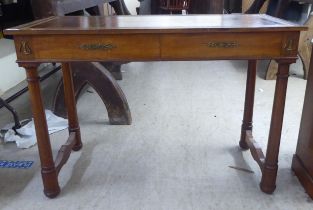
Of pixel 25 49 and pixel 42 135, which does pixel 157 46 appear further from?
pixel 42 135

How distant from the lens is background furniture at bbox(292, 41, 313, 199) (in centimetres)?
127

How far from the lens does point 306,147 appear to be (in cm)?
132

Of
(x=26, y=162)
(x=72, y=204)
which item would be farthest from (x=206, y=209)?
(x=26, y=162)

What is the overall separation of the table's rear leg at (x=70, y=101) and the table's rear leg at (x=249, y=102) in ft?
2.65

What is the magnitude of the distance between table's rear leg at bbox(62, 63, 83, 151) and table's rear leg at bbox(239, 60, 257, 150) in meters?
0.81

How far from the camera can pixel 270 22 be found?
1.13 meters

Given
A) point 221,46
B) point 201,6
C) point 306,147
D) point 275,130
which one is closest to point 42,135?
point 221,46

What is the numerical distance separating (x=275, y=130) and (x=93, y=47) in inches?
28.1

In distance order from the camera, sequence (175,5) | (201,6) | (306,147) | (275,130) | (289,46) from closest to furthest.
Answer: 1. (289,46)
2. (275,130)
3. (306,147)
4. (175,5)
5. (201,6)

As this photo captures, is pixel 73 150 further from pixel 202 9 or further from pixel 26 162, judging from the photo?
pixel 202 9

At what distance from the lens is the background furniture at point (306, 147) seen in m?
1.27

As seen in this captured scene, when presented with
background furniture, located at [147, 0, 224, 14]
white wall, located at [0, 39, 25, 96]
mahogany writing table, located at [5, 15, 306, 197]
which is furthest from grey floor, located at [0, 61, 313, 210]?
background furniture, located at [147, 0, 224, 14]

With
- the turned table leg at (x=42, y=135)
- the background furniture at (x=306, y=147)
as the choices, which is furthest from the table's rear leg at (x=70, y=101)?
the background furniture at (x=306, y=147)

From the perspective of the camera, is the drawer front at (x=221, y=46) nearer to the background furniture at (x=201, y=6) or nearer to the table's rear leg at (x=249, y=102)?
the table's rear leg at (x=249, y=102)
